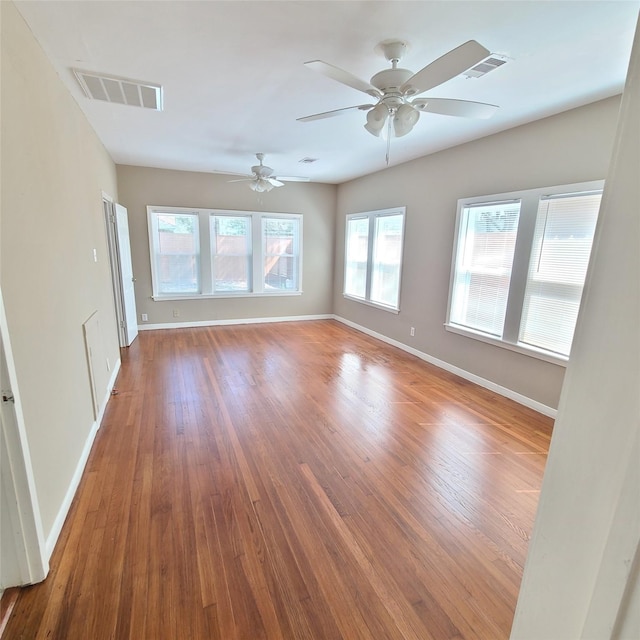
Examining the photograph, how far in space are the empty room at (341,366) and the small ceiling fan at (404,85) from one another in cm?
2

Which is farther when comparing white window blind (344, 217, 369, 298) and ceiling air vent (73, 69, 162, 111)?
white window blind (344, 217, 369, 298)

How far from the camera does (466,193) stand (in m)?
3.96

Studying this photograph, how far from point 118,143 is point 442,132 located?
369cm

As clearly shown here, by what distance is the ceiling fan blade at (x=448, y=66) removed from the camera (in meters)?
1.61

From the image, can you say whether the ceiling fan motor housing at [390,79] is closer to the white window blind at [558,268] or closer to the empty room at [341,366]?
the empty room at [341,366]

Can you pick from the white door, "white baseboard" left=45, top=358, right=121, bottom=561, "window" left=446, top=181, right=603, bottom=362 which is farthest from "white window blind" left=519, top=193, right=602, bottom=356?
the white door

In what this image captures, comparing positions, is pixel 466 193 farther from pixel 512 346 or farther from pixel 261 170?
pixel 261 170

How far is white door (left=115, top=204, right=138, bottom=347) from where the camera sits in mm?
4590

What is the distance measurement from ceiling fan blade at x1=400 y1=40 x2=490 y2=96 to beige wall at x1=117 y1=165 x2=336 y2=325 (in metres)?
4.65

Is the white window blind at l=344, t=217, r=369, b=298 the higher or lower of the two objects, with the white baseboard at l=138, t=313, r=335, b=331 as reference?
higher

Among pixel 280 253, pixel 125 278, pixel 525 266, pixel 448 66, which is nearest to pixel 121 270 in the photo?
pixel 125 278

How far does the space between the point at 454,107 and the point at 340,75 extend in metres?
0.79

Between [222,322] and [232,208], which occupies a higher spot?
[232,208]

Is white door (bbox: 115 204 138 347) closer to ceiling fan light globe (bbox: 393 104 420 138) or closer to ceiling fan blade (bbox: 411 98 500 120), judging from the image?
ceiling fan light globe (bbox: 393 104 420 138)
